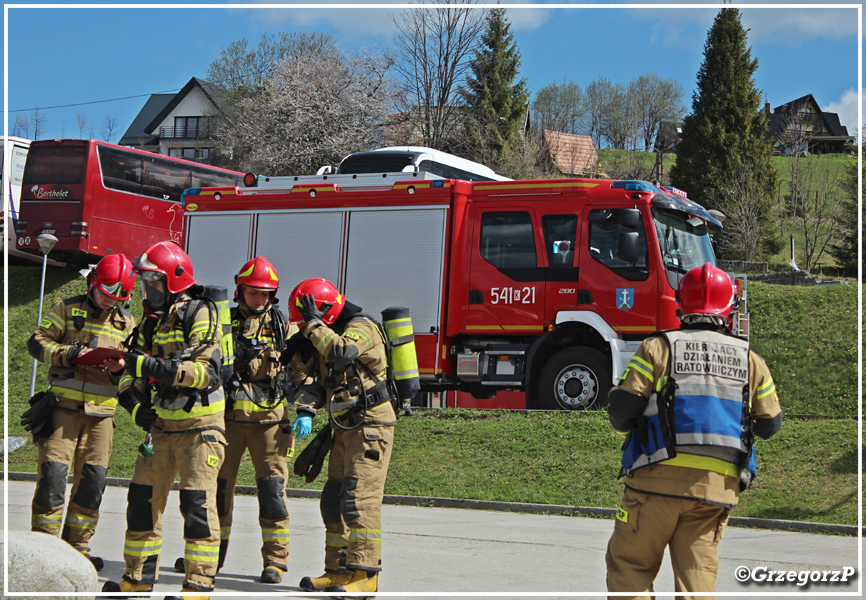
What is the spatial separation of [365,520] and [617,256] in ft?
26.6

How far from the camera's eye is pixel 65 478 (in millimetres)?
6254

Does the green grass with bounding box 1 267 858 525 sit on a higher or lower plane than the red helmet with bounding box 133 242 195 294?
lower

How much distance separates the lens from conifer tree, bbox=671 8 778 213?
39.1 m

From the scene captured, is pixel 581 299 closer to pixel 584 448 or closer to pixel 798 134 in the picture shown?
pixel 584 448

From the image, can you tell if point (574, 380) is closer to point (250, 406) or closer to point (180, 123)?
point (250, 406)

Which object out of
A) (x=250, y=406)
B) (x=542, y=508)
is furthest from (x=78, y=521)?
(x=542, y=508)

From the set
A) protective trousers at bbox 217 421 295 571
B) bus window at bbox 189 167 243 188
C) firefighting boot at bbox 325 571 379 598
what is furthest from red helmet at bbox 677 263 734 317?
bus window at bbox 189 167 243 188

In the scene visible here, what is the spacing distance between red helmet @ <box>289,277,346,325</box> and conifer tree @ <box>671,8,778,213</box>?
114ft

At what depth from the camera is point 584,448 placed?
37.5 feet

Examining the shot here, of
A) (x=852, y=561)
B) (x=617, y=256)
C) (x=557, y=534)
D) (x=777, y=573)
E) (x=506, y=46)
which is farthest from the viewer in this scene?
(x=506, y=46)

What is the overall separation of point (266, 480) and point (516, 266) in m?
7.65

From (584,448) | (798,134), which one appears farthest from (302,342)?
(798,134)

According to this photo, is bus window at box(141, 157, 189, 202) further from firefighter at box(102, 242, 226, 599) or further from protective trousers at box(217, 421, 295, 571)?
firefighter at box(102, 242, 226, 599)

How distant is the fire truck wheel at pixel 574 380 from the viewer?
505 inches
